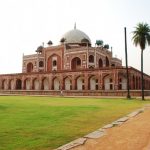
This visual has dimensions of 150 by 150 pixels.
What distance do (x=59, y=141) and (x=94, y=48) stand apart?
54.0m

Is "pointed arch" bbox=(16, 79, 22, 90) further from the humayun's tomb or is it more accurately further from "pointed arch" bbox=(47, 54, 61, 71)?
"pointed arch" bbox=(47, 54, 61, 71)

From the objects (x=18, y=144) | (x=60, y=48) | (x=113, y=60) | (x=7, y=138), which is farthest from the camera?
(x=113, y=60)

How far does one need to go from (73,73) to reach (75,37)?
19.1m

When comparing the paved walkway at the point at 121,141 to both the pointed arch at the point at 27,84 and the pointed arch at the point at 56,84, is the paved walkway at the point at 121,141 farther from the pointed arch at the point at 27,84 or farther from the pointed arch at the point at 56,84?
the pointed arch at the point at 27,84

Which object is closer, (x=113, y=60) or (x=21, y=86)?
(x=21, y=86)

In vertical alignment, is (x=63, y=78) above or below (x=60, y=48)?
below

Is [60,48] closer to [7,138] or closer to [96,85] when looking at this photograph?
[96,85]

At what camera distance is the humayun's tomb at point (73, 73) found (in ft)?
158

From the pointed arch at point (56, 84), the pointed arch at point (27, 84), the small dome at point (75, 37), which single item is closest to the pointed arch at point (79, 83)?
the pointed arch at point (56, 84)

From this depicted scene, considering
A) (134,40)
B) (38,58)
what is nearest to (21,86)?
(38,58)

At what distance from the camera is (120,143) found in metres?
7.28

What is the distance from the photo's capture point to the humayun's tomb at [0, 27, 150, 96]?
158 feet

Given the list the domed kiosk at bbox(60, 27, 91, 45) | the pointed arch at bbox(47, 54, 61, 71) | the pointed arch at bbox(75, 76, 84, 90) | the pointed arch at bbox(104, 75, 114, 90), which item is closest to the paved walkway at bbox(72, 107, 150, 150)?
the pointed arch at bbox(104, 75, 114, 90)

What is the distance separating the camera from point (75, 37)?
69.6 m
